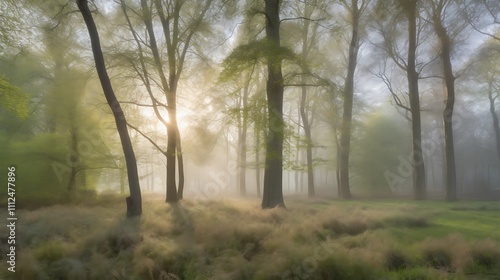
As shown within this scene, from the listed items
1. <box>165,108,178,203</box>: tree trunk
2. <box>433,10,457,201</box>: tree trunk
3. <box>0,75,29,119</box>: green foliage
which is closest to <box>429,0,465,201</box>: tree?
<box>433,10,457,201</box>: tree trunk

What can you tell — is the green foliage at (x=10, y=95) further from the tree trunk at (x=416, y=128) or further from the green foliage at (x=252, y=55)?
the tree trunk at (x=416, y=128)

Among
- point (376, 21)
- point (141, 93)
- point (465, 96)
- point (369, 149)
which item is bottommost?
point (369, 149)

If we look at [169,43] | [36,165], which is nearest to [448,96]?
[169,43]

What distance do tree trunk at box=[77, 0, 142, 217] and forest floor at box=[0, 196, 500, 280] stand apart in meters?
1.56

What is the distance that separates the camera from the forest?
21.5ft

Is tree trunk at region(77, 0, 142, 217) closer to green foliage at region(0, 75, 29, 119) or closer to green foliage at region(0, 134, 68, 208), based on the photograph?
green foliage at region(0, 75, 29, 119)

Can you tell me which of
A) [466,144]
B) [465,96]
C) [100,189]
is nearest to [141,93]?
[100,189]

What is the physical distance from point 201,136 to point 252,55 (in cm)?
989

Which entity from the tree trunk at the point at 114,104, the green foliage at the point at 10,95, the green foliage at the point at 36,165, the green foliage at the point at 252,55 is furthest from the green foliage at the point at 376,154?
the green foliage at the point at 10,95

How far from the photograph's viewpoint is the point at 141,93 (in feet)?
55.3

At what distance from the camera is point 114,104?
1130 cm

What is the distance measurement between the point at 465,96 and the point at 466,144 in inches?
570

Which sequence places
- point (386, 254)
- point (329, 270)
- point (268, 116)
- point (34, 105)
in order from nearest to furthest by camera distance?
1. point (329, 270)
2. point (386, 254)
3. point (268, 116)
4. point (34, 105)

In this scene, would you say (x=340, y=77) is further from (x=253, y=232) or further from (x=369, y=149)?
(x=253, y=232)
